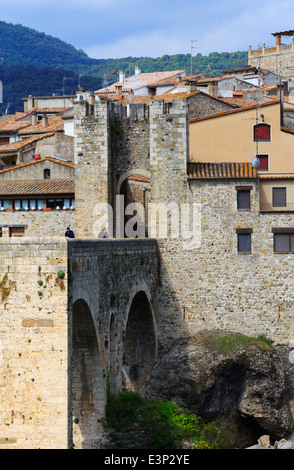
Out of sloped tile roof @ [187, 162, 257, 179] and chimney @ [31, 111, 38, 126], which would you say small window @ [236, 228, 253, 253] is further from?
chimney @ [31, 111, 38, 126]

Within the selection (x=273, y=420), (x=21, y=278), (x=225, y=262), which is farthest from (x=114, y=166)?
(x=21, y=278)

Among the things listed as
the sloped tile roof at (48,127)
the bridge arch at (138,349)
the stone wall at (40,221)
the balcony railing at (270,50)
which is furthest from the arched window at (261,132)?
the balcony railing at (270,50)

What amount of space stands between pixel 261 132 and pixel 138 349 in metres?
11.7

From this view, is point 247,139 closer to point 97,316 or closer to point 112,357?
point 112,357

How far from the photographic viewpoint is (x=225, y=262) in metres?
35.9

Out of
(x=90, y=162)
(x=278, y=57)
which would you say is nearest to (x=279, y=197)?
(x=90, y=162)

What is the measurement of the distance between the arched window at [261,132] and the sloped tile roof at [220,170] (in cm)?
328

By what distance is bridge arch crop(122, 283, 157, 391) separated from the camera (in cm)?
3534

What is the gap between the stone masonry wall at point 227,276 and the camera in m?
35.8

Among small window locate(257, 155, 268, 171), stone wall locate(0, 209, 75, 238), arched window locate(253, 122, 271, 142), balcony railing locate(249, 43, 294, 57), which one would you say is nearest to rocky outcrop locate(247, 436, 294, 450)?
stone wall locate(0, 209, 75, 238)

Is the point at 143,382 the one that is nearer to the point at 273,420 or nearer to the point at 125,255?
the point at 273,420

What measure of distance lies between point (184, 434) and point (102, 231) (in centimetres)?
970

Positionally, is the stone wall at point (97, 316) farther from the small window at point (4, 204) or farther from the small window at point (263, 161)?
the small window at point (263, 161)

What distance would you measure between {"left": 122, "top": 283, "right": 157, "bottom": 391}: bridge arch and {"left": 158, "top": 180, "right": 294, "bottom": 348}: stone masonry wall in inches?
33.1
